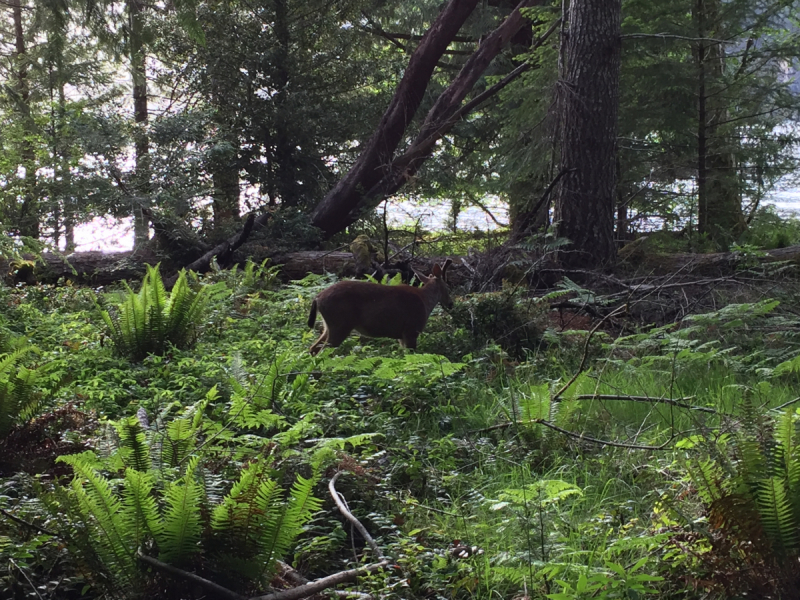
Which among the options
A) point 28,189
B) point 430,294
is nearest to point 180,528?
point 430,294

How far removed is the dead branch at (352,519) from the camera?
335cm

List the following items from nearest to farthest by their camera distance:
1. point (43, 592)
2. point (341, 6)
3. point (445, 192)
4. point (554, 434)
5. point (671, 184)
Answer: point (43, 592) → point (554, 434) → point (671, 184) → point (341, 6) → point (445, 192)

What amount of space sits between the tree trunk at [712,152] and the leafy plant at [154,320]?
31.4 ft

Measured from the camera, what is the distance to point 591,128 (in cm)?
1036

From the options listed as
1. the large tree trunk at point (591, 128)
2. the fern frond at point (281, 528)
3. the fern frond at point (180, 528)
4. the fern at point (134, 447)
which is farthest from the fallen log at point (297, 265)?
the fern frond at point (180, 528)

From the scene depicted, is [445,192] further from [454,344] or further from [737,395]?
[737,395]

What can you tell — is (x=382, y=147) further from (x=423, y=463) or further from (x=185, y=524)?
(x=185, y=524)

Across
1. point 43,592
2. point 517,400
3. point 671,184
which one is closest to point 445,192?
point 671,184

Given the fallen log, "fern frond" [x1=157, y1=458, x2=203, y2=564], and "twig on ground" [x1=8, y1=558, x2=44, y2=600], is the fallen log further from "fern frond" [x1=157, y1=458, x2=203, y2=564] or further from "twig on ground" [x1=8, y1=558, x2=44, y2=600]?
"fern frond" [x1=157, y1=458, x2=203, y2=564]

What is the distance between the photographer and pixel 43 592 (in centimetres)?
299

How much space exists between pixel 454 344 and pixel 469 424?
2516 mm

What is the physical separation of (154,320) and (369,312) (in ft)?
7.10

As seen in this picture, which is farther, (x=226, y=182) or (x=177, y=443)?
(x=226, y=182)

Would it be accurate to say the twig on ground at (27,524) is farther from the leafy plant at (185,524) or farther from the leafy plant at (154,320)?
the leafy plant at (154,320)
